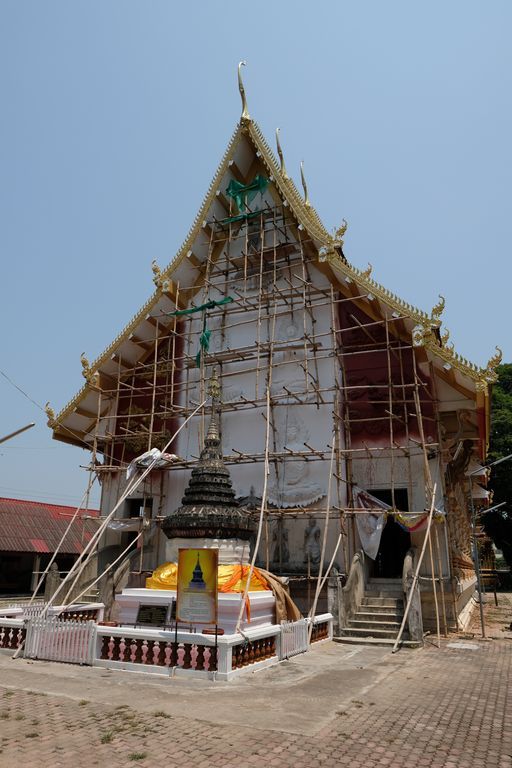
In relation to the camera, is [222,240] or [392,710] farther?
[222,240]

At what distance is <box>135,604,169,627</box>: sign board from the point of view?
1004 cm

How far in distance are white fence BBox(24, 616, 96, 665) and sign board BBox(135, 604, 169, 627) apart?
4.98 ft

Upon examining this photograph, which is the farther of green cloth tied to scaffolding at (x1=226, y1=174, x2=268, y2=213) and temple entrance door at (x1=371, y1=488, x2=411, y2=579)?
green cloth tied to scaffolding at (x1=226, y1=174, x2=268, y2=213)

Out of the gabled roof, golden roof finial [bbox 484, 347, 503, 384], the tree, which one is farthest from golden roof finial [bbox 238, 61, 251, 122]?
the tree

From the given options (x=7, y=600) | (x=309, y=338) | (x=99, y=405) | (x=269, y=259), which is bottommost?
(x=7, y=600)

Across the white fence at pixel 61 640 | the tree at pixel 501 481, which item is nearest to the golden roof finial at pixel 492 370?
the white fence at pixel 61 640

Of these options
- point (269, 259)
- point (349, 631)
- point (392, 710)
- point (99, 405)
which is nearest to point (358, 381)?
point (269, 259)

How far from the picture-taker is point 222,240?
59.8 ft

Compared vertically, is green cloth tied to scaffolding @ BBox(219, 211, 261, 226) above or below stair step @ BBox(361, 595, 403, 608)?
above

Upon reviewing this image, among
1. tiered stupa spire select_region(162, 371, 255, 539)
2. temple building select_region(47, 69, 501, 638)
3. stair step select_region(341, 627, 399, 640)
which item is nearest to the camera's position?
tiered stupa spire select_region(162, 371, 255, 539)

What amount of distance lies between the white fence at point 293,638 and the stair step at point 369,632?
5.87 feet

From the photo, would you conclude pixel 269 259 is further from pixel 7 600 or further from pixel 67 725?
pixel 7 600

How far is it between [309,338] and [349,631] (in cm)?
727

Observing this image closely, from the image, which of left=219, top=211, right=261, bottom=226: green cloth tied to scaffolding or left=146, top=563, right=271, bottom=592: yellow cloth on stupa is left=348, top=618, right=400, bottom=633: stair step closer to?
left=146, top=563, right=271, bottom=592: yellow cloth on stupa
